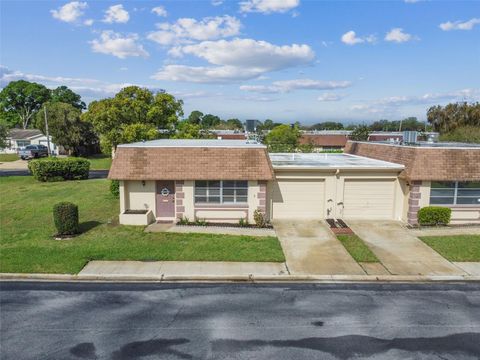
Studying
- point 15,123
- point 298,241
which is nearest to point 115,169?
point 298,241

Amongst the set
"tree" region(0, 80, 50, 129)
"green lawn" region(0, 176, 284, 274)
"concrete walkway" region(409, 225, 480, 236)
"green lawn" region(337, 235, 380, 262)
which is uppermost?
"tree" region(0, 80, 50, 129)

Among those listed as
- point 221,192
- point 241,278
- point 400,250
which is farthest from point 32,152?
point 400,250

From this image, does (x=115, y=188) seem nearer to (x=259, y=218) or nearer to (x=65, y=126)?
(x=259, y=218)

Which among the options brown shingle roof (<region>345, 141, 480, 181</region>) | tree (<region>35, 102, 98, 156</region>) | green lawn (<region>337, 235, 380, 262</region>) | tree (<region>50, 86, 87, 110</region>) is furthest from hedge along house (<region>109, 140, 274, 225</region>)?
tree (<region>50, 86, 87, 110</region>)

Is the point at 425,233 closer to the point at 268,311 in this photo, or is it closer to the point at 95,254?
the point at 268,311

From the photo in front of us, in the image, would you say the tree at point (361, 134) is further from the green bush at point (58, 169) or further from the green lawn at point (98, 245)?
the green lawn at point (98, 245)

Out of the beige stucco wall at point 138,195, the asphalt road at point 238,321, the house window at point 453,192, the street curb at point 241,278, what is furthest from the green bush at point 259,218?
the house window at point 453,192

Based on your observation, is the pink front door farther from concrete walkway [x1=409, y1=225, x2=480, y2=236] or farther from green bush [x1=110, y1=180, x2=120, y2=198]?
concrete walkway [x1=409, y1=225, x2=480, y2=236]
